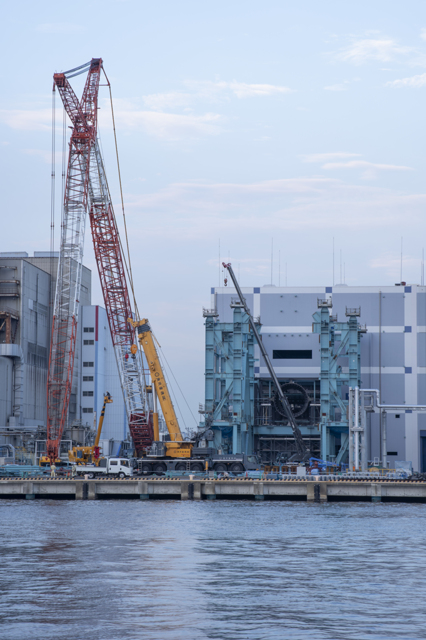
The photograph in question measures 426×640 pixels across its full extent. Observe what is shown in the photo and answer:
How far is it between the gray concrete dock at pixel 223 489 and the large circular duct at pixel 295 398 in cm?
3009

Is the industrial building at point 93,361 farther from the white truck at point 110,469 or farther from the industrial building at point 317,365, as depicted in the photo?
the white truck at point 110,469

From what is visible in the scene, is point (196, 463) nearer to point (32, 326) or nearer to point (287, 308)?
point (287, 308)

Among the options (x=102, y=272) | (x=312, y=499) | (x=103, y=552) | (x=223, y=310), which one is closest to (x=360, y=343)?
(x=223, y=310)

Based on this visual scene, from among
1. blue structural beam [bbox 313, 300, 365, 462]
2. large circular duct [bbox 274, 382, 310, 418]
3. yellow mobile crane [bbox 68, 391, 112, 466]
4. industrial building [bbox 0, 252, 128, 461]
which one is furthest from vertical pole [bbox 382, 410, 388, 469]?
industrial building [bbox 0, 252, 128, 461]

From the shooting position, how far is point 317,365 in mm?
103875

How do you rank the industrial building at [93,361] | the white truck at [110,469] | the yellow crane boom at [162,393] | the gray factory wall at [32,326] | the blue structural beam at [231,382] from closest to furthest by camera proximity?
the white truck at [110,469] < the yellow crane boom at [162,393] < the blue structural beam at [231,382] < the gray factory wall at [32,326] < the industrial building at [93,361]

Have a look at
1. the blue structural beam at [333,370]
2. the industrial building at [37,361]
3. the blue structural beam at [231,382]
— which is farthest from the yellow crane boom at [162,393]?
the industrial building at [37,361]

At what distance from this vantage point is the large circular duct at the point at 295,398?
102m

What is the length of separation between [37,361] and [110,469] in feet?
148

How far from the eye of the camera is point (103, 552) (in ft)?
130

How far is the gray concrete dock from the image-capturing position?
227 feet

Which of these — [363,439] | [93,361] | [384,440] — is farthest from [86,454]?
[93,361]

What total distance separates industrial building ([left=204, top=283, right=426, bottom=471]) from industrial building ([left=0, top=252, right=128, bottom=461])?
21.5 m

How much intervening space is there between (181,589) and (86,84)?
8101 centimetres
